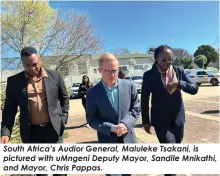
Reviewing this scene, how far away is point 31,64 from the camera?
279 cm

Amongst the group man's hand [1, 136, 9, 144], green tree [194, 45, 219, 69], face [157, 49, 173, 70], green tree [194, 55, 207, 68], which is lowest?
man's hand [1, 136, 9, 144]

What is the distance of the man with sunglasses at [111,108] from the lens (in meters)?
2.45

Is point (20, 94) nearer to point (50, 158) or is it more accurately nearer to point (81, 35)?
point (50, 158)

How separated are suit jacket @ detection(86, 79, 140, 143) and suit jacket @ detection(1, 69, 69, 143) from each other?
1.69ft

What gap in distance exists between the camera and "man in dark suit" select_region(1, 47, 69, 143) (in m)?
2.79

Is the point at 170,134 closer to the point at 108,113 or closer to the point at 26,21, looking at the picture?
the point at 108,113

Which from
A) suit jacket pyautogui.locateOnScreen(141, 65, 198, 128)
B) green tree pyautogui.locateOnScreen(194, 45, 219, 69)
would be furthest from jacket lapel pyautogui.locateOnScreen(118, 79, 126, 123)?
green tree pyautogui.locateOnScreen(194, 45, 219, 69)

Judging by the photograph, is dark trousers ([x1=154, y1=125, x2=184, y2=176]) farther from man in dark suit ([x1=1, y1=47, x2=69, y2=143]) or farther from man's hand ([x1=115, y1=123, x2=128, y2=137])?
man in dark suit ([x1=1, y1=47, x2=69, y2=143])

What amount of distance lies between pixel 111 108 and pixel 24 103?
3.25 ft

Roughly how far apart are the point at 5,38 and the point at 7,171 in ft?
56.3

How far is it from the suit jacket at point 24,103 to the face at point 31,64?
0.12m

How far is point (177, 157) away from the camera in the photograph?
8.55 ft

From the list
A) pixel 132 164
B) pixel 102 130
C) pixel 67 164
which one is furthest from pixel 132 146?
pixel 67 164

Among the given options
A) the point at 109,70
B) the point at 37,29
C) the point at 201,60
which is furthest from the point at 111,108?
the point at 201,60
